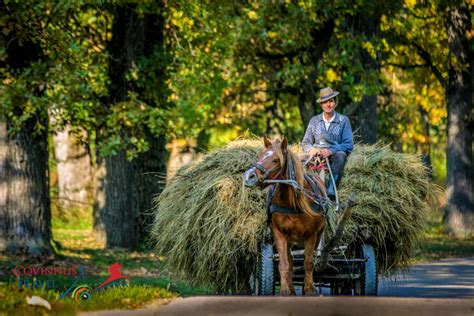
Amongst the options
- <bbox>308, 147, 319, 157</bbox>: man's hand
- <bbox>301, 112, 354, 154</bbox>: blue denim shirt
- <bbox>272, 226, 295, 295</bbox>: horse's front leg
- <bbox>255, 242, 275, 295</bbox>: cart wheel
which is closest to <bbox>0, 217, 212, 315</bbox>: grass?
<bbox>255, 242, 275, 295</bbox>: cart wheel

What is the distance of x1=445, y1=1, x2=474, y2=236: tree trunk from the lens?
31547 mm

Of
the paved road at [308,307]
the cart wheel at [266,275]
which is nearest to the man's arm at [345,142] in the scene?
the cart wheel at [266,275]

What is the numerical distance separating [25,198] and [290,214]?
29.9 ft

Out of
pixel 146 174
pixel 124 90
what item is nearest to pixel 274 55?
pixel 146 174

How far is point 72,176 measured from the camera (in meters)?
37.1

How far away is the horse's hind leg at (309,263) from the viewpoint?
474 inches

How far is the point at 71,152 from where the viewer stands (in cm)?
3675

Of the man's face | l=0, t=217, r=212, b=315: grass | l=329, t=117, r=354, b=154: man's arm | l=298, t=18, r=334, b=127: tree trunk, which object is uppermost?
l=298, t=18, r=334, b=127: tree trunk

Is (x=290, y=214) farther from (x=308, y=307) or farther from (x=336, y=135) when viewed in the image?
(x=308, y=307)

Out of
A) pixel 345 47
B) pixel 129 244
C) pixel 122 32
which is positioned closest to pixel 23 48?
pixel 122 32

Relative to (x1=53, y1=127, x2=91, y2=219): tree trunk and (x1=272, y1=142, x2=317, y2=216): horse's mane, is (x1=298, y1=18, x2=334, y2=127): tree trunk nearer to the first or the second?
(x1=53, y1=127, x2=91, y2=219): tree trunk

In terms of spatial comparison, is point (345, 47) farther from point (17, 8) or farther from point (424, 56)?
point (17, 8)

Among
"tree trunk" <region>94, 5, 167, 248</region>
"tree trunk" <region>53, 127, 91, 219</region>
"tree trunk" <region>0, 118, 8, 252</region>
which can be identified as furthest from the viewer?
"tree trunk" <region>53, 127, 91, 219</region>

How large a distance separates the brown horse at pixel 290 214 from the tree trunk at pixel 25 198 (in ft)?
28.5
